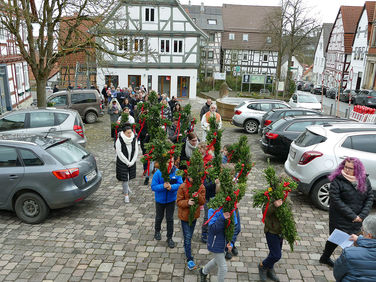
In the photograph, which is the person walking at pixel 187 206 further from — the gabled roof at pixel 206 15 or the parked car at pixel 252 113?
the gabled roof at pixel 206 15

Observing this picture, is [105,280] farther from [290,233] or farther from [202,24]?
[202,24]

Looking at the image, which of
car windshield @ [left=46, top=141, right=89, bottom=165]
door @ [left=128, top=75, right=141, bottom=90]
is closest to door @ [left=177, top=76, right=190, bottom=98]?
door @ [left=128, top=75, right=141, bottom=90]

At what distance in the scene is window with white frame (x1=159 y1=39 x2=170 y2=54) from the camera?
31492 mm

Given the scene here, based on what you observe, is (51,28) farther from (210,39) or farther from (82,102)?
(210,39)

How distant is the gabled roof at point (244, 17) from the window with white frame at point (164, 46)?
23.4 meters

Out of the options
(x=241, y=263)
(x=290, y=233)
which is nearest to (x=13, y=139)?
(x=241, y=263)

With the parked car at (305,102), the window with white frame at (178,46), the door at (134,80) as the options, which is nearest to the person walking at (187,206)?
the parked car at (305,102)

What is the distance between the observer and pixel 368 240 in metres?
3.32

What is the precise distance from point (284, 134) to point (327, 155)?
3.56 metres

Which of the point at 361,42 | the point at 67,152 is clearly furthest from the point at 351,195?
the point at 361,42

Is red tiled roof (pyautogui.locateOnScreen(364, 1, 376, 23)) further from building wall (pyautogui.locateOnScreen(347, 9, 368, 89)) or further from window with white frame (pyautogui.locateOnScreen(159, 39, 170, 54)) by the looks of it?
window with white frame (pyautogui.locateOnScreen(159, 39, 170, 54))

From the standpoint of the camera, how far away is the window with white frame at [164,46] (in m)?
31.5

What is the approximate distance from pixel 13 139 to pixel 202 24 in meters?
47.5

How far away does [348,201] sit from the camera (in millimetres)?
4965
